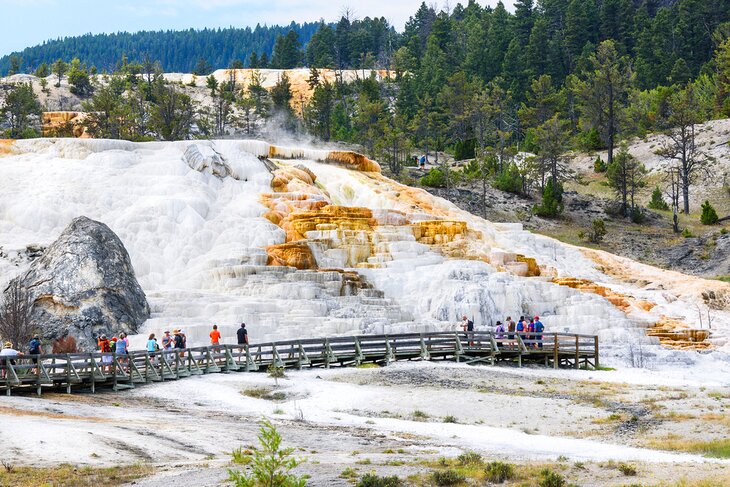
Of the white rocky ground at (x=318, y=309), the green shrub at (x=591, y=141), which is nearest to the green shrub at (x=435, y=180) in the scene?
the white rocky ground at (x=318, y=309)

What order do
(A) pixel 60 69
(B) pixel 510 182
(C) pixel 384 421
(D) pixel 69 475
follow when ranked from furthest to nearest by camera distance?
(A) pixel 60 69
(B) pixel 510 182
(C) pixel 384 421
(D) pixel 69 475

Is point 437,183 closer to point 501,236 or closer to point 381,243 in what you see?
point 501,236

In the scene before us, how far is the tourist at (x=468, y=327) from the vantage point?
1367 inches

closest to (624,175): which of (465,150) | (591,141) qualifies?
(465,150)

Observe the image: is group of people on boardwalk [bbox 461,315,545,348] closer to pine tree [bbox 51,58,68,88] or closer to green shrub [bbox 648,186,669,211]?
green shrub [bbox 648,186,669,211]

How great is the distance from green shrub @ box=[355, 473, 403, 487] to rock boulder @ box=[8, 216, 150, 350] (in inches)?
899

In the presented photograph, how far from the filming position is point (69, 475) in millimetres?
15305

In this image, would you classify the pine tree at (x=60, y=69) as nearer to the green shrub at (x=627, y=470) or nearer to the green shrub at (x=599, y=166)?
the green shrub at (x=599, y=166)

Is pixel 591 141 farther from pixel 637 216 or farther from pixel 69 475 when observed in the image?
pixel 69 475

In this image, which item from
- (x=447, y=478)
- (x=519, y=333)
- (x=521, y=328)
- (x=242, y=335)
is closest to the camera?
(x=447, y=478)

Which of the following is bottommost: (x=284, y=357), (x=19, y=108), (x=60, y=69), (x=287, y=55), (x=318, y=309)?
(x=284, y=357)

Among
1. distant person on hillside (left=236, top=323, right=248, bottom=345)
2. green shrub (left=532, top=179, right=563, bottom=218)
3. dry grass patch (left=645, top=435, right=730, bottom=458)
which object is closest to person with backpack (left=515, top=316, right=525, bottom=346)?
distant person on hillside (left=236, top=323, right=248, bottom=345)

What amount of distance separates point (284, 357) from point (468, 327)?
745 cm

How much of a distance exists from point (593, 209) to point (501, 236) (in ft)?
67.9
